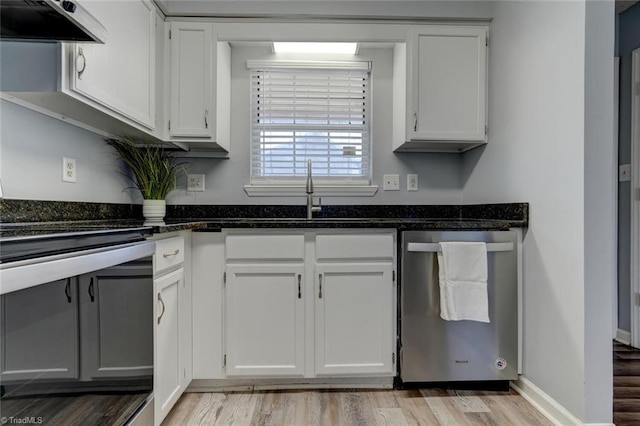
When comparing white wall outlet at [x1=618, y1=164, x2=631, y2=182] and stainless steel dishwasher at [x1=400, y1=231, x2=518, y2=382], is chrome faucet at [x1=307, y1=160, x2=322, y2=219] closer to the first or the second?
stainless steel dishwasher at [x1=400, y1=231, x2=518, y2=382]

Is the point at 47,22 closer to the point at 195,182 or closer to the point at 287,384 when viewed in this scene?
the point at 195,182

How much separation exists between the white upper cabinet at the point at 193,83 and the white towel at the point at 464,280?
1.48 metres

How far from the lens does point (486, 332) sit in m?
1.81

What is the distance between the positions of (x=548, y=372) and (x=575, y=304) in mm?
385

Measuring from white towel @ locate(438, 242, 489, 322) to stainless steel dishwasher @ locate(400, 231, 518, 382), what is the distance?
0.05 m

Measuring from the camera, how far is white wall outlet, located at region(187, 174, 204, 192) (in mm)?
2396

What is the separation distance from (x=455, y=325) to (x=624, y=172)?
1.86m

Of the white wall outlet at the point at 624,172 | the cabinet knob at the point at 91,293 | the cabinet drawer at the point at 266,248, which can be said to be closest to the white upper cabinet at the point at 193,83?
the cabinet drawer at the point at 266,248

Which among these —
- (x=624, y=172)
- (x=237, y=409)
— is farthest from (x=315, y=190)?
(x=624, y=172)

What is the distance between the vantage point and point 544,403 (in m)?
1.65

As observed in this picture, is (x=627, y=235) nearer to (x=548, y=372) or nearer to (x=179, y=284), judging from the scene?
(x=548, y=372)

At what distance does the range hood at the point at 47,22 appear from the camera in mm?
1020

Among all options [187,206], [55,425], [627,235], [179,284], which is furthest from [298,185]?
[627,235]

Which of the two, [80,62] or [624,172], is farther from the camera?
[624,172]
